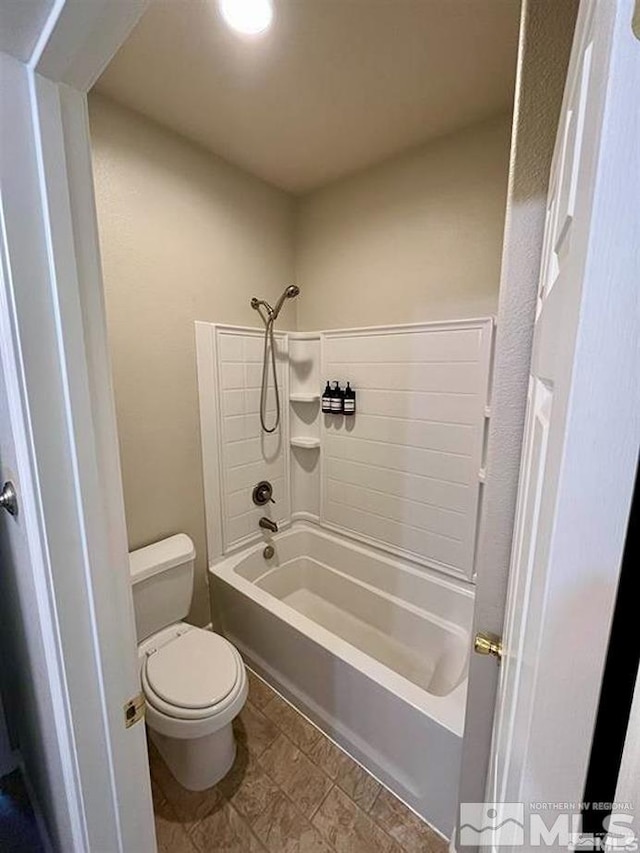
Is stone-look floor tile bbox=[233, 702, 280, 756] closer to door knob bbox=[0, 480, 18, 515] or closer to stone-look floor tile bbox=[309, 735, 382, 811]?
stone-look floor tile bbox=[309, 735, 382, 811]

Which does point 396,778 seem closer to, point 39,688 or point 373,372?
point 39,688

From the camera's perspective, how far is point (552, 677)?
0.30m

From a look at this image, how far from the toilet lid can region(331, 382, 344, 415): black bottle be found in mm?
1287

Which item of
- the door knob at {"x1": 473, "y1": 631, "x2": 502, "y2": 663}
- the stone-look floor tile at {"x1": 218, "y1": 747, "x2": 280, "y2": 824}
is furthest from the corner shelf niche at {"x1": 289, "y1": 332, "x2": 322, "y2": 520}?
the door knob at {"x1": 473, "y1": 631, "x2": 502, "y2": 663}

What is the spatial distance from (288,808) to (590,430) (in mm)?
1741

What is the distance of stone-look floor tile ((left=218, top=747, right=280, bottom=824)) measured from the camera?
4.27ft

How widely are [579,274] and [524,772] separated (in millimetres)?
438

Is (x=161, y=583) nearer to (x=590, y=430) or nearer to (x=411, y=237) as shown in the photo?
(x=590, y=430)

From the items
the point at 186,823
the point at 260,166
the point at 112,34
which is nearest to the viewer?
the point at 112,34

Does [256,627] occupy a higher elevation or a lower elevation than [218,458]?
lower

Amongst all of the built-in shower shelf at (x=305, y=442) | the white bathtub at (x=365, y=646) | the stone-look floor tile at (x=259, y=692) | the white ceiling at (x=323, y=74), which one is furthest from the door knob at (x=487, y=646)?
the white ceiling at (x=323, y=74)

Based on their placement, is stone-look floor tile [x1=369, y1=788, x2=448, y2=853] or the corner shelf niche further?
the corner shelf niche

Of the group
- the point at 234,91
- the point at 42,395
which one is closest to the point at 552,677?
the point at 42,395

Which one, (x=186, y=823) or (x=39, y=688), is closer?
(x=39, y=688)
